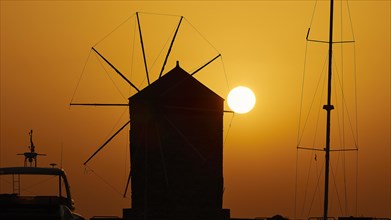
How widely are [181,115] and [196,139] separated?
204 centimetres

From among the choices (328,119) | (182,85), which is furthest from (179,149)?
(328,119)

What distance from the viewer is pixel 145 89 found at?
71.6m

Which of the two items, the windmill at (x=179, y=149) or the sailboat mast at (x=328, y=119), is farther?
the windmill at (x=179, y=149)

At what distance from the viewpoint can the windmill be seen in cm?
7138

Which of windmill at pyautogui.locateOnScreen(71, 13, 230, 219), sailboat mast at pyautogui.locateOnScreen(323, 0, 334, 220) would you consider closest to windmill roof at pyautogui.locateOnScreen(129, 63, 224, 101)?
windmill at pyautogui.locateOnScreen(71, 13, 230, 219)

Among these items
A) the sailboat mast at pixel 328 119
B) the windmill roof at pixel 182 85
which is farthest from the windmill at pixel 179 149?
the sailboat mast at pixel 328 119

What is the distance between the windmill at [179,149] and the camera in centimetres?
7138

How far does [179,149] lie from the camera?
71.9 m

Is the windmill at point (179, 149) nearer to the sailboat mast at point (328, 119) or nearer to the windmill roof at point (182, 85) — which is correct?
the windmill roof at point (182, 85)

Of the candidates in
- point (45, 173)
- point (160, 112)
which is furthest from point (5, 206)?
point (160, 112)

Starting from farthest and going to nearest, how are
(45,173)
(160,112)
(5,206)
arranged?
(160,112)
(45,173)
(5,206)

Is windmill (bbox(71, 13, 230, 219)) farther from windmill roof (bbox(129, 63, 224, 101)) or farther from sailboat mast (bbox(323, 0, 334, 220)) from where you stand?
sailboat mast (bbox(323, 0, 334, 220))

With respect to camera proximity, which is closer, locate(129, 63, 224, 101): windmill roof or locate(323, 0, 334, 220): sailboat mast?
locate(323, 0, 334, 220): sailboat mast

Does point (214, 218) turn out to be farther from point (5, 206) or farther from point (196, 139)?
point (5, 206)
